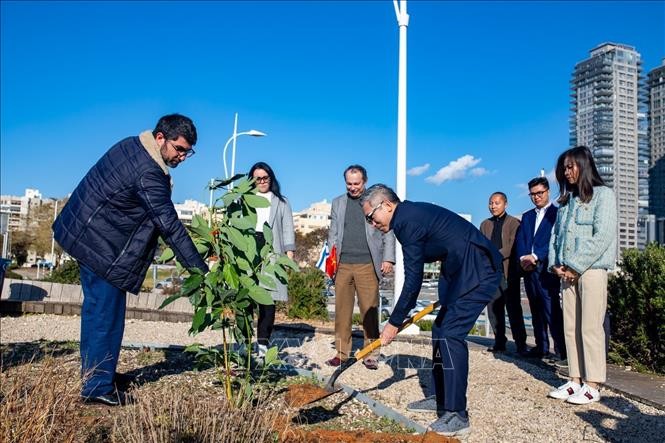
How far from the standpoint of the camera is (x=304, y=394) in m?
3.71

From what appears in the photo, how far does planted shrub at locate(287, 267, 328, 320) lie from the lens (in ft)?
32.7

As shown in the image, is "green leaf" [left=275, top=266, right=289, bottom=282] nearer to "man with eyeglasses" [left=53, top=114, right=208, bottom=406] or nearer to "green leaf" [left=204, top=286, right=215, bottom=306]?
"green leaf" [left=204, top=286, right=215, bottom=306]

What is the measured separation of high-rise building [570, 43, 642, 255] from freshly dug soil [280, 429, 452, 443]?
318 ft

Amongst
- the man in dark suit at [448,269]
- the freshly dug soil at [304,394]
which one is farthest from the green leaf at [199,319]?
the man in dark suit at [448,269]

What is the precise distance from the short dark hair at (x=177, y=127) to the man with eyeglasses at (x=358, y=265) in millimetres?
2190

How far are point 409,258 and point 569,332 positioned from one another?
5.78 ft

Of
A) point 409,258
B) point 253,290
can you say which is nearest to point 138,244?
point 253,290

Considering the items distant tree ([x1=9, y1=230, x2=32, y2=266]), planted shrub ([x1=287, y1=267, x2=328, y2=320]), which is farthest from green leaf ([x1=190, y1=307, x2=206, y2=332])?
distant tree ([x1=9, y1=230, x2=32, y2=266])

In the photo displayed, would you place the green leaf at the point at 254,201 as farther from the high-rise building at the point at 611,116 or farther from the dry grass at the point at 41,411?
the high-rise building at the point at 611,116

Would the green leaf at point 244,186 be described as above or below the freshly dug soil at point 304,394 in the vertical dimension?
above

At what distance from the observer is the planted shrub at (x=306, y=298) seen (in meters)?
9.96

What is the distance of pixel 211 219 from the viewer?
3078 millimetres

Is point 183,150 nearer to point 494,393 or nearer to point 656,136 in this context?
point 494,393

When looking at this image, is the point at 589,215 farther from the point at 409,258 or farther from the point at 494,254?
the point at 409,258
